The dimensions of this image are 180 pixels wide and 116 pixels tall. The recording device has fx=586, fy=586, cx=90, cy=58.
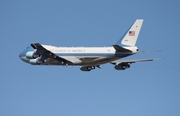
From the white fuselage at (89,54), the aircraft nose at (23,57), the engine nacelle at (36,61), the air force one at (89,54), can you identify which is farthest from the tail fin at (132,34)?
the aircraft nose at (23,57)

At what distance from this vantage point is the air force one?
10231 cm

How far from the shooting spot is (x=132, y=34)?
10281cm

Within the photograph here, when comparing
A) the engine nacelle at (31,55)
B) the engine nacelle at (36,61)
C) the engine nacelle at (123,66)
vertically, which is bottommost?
the engine nacelle at (123,66)

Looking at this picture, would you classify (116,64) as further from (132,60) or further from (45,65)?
(45,65)

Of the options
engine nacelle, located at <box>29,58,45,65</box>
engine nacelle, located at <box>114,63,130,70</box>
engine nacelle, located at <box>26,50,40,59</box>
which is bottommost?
engine nacelle, located at <box>114,63,130,70</box>

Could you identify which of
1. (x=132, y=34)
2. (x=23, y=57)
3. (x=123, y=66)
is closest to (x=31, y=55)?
(x=23, y=57)

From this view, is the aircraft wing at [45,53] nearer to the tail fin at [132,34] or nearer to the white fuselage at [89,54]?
the white fuselage at [89,54]

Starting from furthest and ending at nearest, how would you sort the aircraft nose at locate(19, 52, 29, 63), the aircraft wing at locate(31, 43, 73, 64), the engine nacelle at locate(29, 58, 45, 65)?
the aircraft nose at locate(19, 52, 29, 63)
the engine nacelle at locate(29, 58, 45, 65)
the aircraft wing at locate(31, 43, 73, 64)

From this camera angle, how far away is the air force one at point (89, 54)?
102 meters

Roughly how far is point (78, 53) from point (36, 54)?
305 inches

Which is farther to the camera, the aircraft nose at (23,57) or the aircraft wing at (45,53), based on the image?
the aircraft nose at (23,57)

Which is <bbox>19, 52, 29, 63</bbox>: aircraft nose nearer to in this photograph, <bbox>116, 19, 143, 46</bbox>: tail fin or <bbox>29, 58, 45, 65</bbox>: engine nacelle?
<bbox>29, 58, 45, 65</bbox>: engine nacelle

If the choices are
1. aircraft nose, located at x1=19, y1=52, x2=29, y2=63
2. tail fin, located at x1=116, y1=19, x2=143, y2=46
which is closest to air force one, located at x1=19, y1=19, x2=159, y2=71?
tail fin, located at x1=116, y1=19, x2=143, y2=46

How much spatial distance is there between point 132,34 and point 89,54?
8.66 meters
